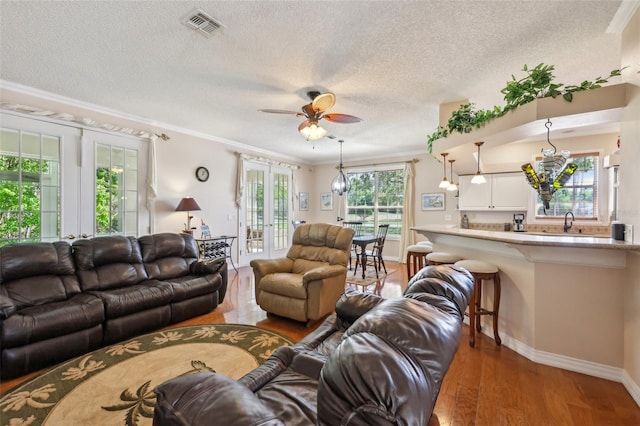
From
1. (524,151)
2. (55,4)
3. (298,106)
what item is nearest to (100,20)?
(55,4)

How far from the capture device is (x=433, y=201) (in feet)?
21.8

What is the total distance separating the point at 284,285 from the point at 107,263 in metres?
2.02

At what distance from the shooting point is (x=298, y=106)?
3.93 m

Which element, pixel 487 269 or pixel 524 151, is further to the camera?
pixel 524 151

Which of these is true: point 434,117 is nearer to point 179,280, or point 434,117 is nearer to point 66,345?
point 179,280

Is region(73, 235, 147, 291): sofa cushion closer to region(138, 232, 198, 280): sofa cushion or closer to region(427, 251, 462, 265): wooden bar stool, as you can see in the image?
region(138, 232, 198, 280): sofa cushion

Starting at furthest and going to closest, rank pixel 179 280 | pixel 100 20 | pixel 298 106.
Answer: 1. pixel 298 106
2. pixel 179 280
3. pixel 100 20

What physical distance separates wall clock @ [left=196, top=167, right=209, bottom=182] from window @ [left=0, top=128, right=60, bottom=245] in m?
2.03

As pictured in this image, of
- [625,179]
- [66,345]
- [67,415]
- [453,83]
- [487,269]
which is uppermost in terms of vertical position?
[453,83]

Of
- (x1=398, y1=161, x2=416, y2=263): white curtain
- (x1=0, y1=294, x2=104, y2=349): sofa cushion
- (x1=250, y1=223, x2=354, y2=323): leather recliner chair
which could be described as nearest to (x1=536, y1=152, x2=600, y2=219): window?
(x1=398, y1=161, x2=416, y2=263): white curtain

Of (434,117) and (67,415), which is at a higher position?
(434,117)

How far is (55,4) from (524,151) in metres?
6.50

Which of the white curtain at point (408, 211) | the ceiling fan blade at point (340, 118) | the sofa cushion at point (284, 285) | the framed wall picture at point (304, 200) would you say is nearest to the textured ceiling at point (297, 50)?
the ceiling fan blade at point (340, 118)

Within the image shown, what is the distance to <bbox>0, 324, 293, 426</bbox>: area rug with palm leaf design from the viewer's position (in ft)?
5.91
